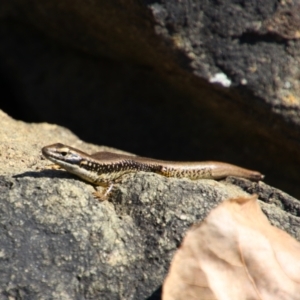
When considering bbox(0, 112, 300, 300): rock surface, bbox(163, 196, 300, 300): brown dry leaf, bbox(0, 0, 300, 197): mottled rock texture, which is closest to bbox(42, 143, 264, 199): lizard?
bbox(0, 112, 300, 300): rock surface

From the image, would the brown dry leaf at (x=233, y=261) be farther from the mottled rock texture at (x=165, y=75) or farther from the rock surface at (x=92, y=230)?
the mottled rock texture at (x=165, y=75)

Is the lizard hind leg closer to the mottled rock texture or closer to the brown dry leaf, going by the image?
the brown dry leaf

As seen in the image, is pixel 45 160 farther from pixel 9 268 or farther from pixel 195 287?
pixel 195 287

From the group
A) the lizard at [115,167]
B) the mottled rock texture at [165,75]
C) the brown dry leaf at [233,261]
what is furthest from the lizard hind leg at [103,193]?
the mottled rock texture at [165,75]

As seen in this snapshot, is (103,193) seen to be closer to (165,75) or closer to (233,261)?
(233,261)

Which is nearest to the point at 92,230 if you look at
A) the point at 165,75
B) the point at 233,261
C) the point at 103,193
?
the point at 103,193

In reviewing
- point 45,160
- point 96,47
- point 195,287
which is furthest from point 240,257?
point 96,47
